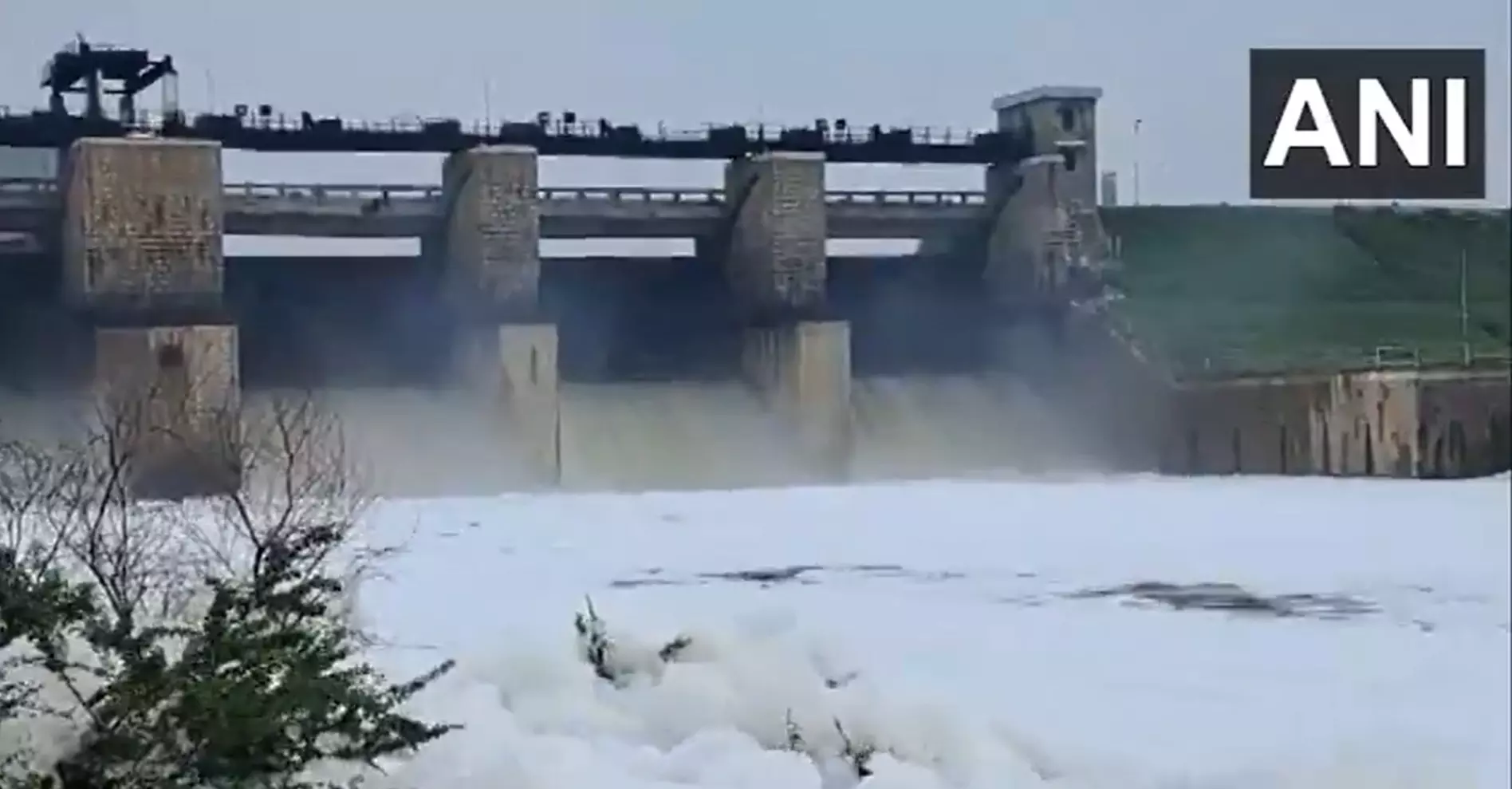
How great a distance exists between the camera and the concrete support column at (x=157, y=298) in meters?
2.41

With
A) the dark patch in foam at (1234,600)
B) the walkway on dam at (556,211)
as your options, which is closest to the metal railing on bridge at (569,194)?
the walkway on dam at (556,211)

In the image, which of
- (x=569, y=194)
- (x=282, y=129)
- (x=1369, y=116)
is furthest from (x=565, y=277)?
(x=1369, y=116)

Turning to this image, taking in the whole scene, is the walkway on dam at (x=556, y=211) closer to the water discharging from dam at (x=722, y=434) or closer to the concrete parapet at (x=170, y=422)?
the concrete parapet at (x=170, y=422)

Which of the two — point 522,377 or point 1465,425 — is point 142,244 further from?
point 1465,425

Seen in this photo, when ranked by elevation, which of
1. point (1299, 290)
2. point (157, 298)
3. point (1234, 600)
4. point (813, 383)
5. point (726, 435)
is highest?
point (157, 298)

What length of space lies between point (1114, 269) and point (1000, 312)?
68 centimetres

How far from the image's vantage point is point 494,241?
29.6 feet

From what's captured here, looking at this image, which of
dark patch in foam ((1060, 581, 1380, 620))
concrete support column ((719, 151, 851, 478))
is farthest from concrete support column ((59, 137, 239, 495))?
concrete support column ((719, 151, 851, 478))

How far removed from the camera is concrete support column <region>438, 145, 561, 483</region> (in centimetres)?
886

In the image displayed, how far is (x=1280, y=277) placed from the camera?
29.0 feet

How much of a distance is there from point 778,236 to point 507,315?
1.50 m

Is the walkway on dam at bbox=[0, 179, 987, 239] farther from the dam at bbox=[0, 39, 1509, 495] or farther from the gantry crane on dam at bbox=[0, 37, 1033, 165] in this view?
the gantry crane on dam at bbox=[0, 37, 1033, 165]

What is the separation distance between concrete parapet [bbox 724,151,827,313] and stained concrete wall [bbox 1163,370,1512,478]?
79.2 inches

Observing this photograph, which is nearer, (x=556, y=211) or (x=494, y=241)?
(x=494, y=241)
